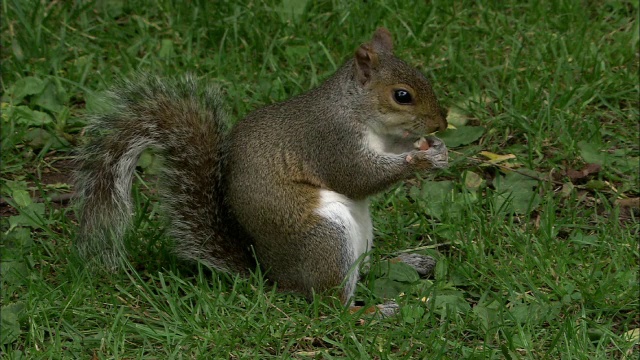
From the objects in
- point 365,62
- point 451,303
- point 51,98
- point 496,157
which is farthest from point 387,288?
point 51,98

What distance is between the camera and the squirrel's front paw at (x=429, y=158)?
273cm

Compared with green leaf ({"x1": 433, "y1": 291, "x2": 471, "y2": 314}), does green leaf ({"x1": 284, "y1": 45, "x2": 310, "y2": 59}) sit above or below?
above

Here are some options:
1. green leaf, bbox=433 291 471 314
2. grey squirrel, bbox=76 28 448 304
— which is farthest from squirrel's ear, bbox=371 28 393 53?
green leaf, bbox=433 291 471 314

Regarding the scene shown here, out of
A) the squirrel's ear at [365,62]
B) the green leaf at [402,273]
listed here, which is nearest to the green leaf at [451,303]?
the green leaf at [402,273]

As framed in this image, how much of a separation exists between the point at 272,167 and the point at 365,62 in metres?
0.36

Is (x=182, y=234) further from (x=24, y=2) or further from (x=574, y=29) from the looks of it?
Answer: (x=574, y=29)

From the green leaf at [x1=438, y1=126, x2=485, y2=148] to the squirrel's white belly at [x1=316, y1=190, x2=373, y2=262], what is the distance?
2.53 ft

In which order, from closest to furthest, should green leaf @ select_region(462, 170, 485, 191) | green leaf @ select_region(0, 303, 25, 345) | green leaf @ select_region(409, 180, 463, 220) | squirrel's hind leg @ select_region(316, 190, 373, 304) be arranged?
green leaf @ select_region(0, 303, 25, 345) < squirrel's hind leg @ select_region(316, 190, 373, 304) < green leaf @ select_region(409, 180, 463, 220) < green leaf @ select_region(462, 170, 485, 191)

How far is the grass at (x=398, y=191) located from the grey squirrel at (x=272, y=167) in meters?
0.10

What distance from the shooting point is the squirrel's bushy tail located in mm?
2713

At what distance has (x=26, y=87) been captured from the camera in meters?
3.63

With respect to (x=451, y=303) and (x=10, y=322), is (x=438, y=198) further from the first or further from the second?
(x=10, y=322)

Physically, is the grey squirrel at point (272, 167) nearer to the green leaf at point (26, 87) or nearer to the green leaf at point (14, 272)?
the green leaf at point (14, 272)

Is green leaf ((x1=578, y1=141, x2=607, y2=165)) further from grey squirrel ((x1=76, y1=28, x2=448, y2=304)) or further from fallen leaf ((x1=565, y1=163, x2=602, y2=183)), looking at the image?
grey squirrel ((x1=76, y1=28, x2=448, y2=304))
